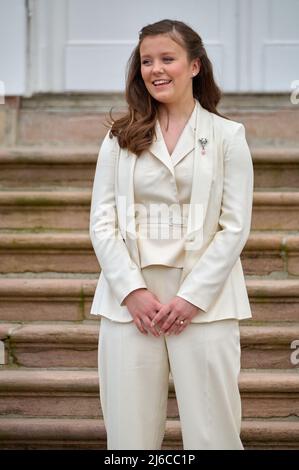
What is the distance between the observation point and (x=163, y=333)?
7.20 ft

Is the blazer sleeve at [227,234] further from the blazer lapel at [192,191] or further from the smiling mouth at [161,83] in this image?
the smiling mouth at [161,83]

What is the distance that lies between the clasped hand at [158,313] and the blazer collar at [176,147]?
0.36 m

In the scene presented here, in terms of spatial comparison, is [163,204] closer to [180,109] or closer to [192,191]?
[192,191]

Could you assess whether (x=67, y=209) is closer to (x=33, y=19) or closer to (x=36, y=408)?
(x=36, y=408)

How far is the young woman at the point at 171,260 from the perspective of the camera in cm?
218

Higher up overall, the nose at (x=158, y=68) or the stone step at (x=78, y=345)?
the nose at (x=158, y=68)

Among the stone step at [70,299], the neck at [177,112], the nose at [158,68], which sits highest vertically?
the nose at [158,68]

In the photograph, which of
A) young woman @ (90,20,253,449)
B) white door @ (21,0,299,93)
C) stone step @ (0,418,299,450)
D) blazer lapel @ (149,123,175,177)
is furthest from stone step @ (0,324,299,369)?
white door @ (21,0,299,93)

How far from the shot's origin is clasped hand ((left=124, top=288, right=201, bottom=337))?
2154 millimetres

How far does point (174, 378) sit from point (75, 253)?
1660 millimetres

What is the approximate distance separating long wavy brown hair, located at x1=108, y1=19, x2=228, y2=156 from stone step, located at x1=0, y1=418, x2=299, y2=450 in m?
1.41

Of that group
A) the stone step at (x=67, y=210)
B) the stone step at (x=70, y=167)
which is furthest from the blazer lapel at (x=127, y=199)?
the stone step at (x=70, y=167)

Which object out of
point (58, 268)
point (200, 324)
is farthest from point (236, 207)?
point (58, 268)

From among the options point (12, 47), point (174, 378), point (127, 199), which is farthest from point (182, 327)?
point (12, 47)
